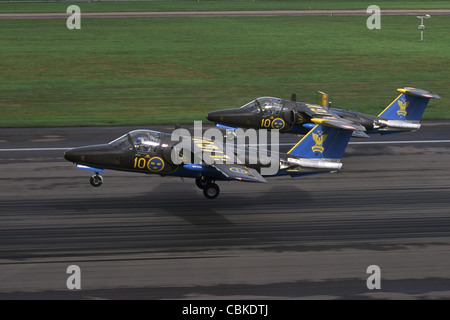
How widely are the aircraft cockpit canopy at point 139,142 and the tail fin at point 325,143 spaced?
16.7 feet

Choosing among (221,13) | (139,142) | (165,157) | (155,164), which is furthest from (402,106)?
(221,13)

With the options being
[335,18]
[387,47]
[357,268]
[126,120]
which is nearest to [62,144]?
[126,120]

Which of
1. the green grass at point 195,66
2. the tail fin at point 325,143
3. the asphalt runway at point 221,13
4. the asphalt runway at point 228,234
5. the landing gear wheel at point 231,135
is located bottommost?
the asphalt runway at point 228,234

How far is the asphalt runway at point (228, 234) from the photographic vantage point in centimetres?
1582

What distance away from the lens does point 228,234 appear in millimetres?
19000

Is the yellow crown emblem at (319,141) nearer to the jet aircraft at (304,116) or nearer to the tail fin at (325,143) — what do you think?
the tail fin at (325,143)

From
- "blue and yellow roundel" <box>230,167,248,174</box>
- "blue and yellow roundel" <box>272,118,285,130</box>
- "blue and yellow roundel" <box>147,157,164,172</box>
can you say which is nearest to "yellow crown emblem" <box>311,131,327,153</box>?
"blue and yellow roundel" <box>230,167,248,174</box>

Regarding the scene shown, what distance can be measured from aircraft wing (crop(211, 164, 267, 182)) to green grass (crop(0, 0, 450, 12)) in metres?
65.4

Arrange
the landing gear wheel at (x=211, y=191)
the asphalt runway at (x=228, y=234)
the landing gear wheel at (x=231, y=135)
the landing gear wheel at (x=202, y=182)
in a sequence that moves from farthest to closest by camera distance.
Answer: the landing gear wheel at (x=231, y=135)
the landing gear wheel at (x=202, y=182)
the landing gear wheel at (x=211, y=191)
the asphalt runway at (x=228, y=234)

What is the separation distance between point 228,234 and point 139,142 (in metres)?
4.66

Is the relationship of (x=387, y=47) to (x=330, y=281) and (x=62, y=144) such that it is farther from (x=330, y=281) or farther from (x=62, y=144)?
(x=330, y=281)

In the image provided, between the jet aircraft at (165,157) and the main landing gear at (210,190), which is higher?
the jet aircraft at (165,157)

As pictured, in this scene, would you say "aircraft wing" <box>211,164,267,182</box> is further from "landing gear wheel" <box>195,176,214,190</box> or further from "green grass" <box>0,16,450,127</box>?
"green grass" <box>0,16,450,127</box>

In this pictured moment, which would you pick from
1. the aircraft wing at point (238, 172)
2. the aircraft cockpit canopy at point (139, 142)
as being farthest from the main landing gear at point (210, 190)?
the aircraft cockpit canopy at point (139, 142)
